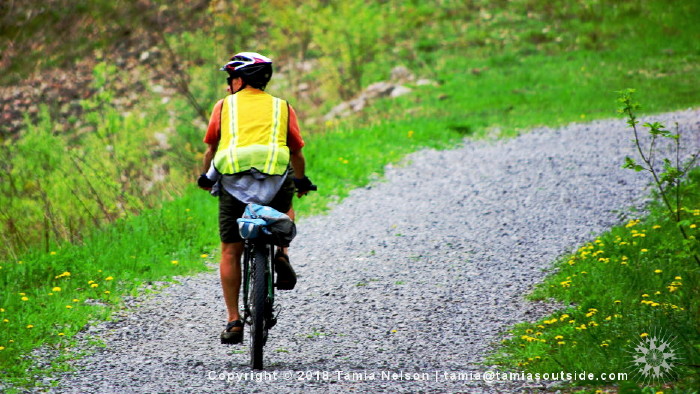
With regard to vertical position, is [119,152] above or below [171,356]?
above

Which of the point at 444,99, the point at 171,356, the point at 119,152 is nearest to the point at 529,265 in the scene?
the point at 171,356

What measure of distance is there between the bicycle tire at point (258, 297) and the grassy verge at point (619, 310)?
1616 millimetres

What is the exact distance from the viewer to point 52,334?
603cm

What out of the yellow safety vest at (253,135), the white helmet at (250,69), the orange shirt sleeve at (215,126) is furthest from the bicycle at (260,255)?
the white helmet at (250,69)

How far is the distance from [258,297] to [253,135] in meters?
1.03

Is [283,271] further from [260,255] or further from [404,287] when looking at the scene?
[404,287]

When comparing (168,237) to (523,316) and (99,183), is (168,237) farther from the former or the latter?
(523,316)

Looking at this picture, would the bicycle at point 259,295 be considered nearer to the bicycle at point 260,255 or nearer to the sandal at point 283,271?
the bicycle at point 260,255

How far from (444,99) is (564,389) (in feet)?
44.6

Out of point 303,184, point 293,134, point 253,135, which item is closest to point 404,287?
point 303,184

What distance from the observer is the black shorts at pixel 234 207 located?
5.15 meters

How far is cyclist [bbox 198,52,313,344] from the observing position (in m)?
4.98

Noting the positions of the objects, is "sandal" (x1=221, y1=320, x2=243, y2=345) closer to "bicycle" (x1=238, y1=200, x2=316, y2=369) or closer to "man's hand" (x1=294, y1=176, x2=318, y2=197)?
"bicycle" (x1=238, y1=200, x2=316, y2=369)

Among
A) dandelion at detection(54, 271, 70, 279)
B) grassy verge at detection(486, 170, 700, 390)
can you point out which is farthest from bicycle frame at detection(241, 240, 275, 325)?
dandelion at detection(54, 271, 70, 279)
